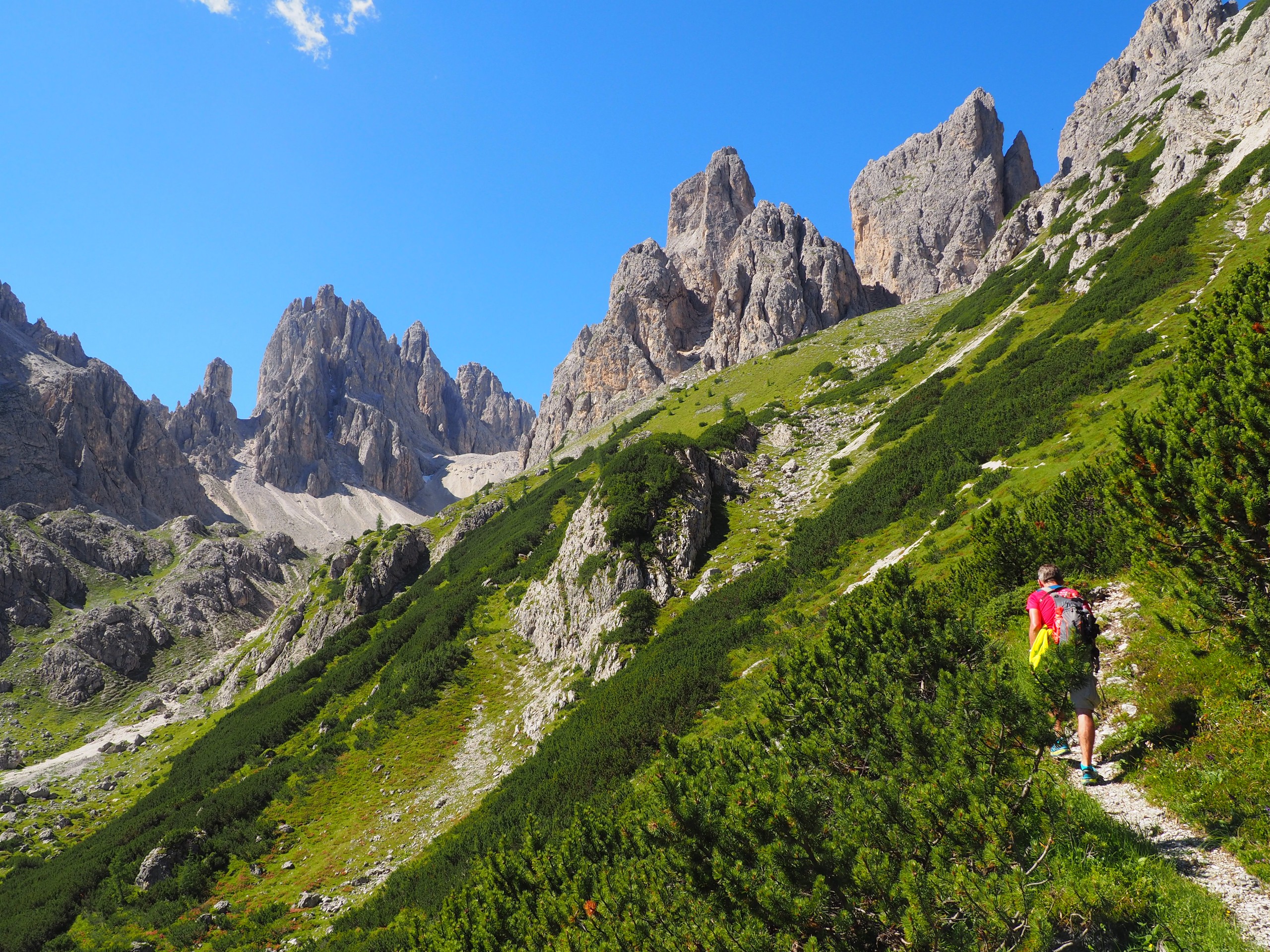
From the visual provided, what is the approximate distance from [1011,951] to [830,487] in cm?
3772

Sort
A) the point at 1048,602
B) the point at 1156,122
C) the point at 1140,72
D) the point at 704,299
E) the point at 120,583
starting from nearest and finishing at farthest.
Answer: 1. the point at 1048,602
2. the point at 1156,122
3. the point at 1140,72
4. the point at 120,583
5. the point at 704,299

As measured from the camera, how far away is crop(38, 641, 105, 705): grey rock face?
290 ft

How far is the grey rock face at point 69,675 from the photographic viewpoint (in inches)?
3482

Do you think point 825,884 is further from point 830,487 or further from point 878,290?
point 878,290

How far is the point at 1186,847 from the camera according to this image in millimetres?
5953

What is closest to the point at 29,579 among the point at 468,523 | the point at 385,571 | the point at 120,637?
the point at 120,637

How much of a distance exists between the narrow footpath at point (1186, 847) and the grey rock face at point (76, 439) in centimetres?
17893

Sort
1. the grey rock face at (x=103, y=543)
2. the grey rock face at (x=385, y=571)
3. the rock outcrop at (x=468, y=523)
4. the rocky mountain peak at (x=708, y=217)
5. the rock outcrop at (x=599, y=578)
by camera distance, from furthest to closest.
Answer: the rocky mountain peak at (x=708, y=217), the grey rock face at (x=103, y=543), the rock outcrop at (x=468, y=523), the grey rock face at (x=385, y=571), the rock outcrop at (x=599, y=578)

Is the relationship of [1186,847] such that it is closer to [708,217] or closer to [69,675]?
[69,675]

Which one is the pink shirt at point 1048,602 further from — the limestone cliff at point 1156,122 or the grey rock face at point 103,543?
the grey rock face at point 103,543

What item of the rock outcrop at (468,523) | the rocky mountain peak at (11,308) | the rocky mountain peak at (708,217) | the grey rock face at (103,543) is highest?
the rocky mountain peak at (11,308)

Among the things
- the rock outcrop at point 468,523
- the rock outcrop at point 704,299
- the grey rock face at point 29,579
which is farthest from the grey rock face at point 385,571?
the grey rock face at point 29,579

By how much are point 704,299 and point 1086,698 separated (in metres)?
145

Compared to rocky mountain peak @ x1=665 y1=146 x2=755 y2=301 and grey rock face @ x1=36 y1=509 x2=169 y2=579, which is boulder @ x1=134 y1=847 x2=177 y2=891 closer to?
grey rock face @ x1=36 y1=509 x2=169 y2=579
